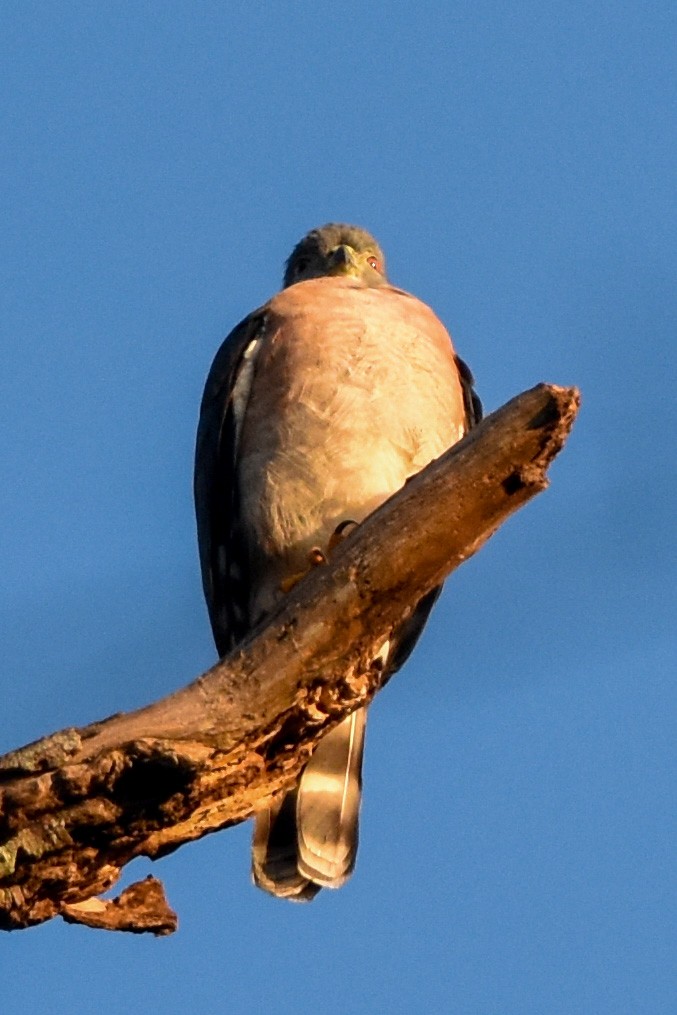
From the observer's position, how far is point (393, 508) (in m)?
4.47

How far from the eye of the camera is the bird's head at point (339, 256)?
25.8 ft

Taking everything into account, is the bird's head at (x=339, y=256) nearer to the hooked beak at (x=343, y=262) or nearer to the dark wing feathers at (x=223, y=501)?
the hooked beak at (x=343, y=262)

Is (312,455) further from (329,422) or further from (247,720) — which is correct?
(247,720)

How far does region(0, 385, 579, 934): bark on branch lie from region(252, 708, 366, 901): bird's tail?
1.29 m

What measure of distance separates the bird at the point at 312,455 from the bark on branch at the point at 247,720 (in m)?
1.41

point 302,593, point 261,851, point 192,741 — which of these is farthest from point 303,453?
point 192,741

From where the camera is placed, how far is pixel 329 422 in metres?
6.28

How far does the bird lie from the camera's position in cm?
602

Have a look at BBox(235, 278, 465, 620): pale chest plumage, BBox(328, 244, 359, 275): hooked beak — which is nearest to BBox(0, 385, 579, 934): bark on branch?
BBox(235, 278, 465, 620): pale chest plumage

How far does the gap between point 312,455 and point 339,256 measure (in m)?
1.91

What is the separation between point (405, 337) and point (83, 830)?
3.01 metres

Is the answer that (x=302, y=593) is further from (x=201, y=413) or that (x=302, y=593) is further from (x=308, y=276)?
(x=308, y=276)

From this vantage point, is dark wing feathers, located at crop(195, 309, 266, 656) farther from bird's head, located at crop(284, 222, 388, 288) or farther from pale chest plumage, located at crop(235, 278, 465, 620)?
bird's head, located at crop(284, 222, 388, 288)

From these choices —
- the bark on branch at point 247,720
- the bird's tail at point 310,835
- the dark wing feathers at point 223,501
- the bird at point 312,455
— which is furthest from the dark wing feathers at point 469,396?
the bark on branch at point 247,720
